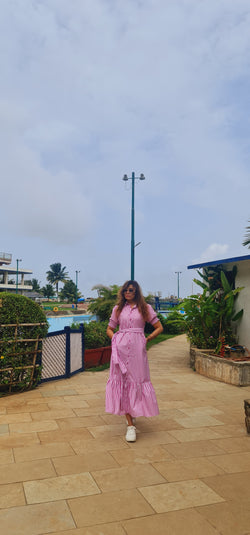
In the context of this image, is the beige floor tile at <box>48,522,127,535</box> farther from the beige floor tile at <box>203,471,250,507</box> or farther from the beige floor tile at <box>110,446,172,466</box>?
the beige floor tile at <box>110,446,172,466</box>

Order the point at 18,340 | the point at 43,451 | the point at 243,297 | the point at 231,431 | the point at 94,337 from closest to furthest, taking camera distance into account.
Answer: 1. the point at 43,451
2. the point at 231,431
3. the point at 18,340
4. the point at 243,297
5. the point at 94,337

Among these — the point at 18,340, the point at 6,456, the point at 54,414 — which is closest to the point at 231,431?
the point at 54,414

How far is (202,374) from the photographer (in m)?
9.20

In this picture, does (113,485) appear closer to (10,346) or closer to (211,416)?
(211,416)

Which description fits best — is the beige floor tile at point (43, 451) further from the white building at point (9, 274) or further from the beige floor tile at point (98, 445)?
the white building at point (9, 274)

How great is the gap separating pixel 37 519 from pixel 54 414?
292cm

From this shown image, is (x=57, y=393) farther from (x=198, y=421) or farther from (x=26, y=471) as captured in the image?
(x=26, y=471)

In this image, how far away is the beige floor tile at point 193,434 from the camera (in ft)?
15.7

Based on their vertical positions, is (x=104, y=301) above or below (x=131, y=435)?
above

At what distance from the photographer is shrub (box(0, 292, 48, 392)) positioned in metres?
6.89

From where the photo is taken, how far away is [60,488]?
3410mm

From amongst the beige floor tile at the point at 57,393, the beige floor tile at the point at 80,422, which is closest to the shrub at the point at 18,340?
the beige floor tile at the point at 57,393

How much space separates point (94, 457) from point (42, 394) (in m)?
3.16

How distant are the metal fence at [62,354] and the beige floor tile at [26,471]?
395cm
